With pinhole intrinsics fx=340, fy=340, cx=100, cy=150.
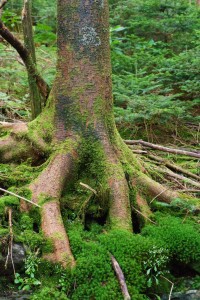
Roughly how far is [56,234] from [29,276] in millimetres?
396

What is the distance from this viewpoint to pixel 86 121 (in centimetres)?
359

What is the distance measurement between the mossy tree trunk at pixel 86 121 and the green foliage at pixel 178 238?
0.24m

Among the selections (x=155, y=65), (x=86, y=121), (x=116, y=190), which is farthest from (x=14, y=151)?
(x=155, y=65)

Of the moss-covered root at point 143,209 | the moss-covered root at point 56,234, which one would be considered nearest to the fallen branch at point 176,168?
the moss-covered root at point 143,209

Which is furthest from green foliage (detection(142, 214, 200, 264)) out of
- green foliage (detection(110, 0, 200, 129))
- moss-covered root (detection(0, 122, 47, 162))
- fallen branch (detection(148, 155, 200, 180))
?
green foliage (detection(110, 0, 200, 129))

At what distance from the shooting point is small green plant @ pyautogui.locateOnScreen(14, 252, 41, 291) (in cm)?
266

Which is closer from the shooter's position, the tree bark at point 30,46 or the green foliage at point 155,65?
the tree bark at point 30,46

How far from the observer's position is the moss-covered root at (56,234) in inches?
110

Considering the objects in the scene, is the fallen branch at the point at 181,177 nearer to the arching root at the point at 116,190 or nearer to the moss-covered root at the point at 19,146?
the arching root at the point at 116,190

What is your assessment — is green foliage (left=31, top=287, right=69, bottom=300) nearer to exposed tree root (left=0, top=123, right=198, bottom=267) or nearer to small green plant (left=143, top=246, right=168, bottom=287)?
exposed tree root (left=0, top=123, right=198, bottom=267)

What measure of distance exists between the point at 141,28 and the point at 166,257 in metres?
8.18

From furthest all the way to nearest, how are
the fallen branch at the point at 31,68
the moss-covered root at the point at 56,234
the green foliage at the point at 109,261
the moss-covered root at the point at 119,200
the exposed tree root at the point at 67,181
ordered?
the fallen branch at the point at 31,68, the moss-covered root at the point at 119,200, the exposed tree root at the point at 67,181, the moss-covered root at the point at 56,234, the green foliage at the point at 109,261

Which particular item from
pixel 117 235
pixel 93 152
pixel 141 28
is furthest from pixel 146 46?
pixel 117 235

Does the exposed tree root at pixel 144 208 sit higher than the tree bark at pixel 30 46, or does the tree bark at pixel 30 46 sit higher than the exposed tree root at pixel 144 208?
the tree bark at pixel 30 46
